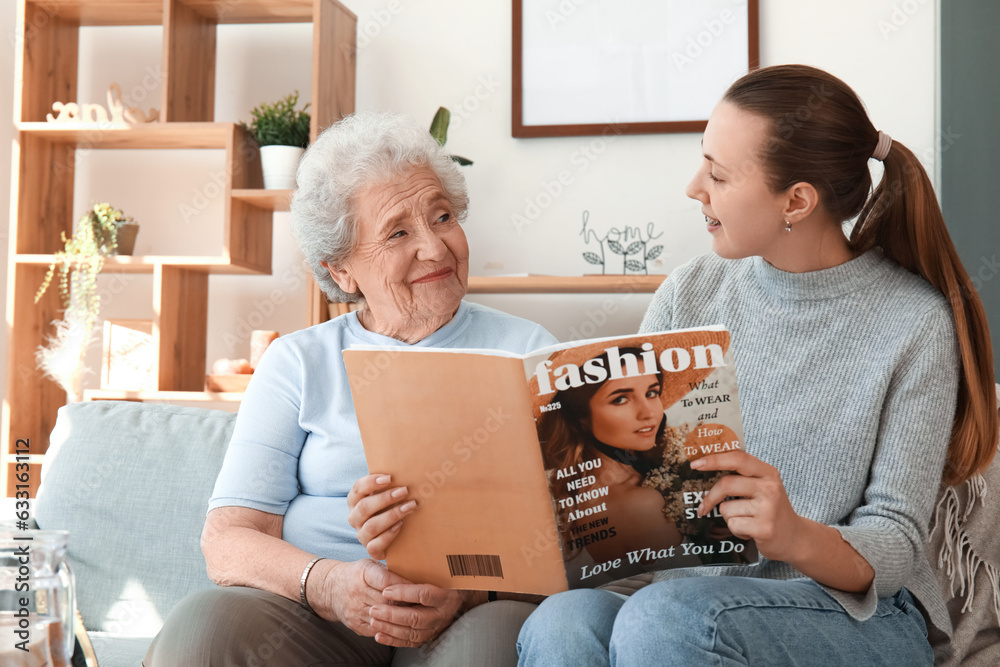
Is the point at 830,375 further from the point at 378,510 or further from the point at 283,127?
the point at 283,127

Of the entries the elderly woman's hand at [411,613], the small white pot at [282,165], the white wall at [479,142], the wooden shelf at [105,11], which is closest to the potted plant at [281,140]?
the small white pot at [282,165]

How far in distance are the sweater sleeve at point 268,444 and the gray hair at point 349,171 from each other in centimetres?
21

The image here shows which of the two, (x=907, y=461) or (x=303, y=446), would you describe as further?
(x=303, y=446)

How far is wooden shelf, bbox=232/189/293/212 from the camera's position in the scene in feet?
8.31

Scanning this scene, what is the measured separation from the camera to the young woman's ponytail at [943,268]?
3.69 feet

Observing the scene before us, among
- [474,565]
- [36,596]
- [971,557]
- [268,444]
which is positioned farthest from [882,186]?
[36,596]

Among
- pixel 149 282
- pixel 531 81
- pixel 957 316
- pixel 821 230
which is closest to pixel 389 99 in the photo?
pixel 531 81

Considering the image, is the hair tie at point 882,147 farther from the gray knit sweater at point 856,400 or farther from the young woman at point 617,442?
the young woman at point 617,442

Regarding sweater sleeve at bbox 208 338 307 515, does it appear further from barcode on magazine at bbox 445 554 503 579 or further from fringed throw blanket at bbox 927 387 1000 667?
fringed throw blanket at bbox 927 387 1000 667

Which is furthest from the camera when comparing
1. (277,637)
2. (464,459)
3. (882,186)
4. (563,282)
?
(563,282)

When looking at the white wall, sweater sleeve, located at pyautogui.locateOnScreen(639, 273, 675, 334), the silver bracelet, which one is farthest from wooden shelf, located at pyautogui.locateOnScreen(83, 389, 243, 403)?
sweater sleeve, located at pyautogui.locateOnScreen(639, 273, 675, 334)

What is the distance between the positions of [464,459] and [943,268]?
0.73 m

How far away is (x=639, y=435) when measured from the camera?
Answer: 3.05ft

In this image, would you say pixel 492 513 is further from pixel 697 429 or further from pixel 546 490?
pixel 697 429
